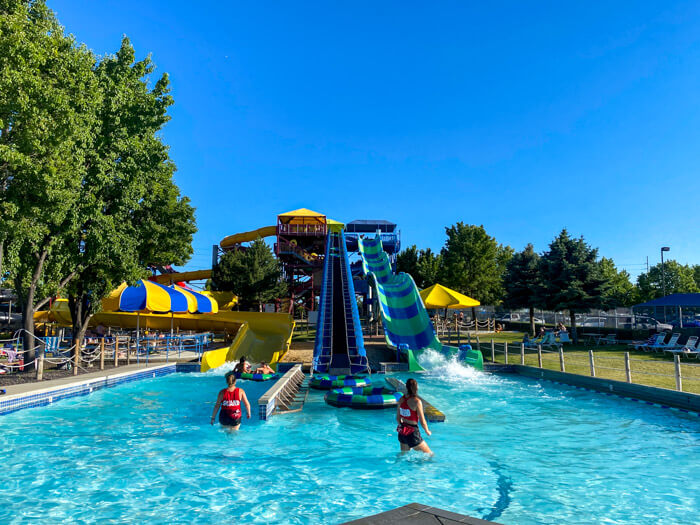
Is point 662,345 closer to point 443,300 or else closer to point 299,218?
point 443,300

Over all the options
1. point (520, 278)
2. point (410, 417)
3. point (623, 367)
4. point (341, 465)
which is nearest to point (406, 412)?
point (410, 417)

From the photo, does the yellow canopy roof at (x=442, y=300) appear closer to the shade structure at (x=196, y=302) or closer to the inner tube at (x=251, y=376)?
the inner tube at (x=251, y=376)

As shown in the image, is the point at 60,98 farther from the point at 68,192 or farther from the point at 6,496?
the point at 6,496

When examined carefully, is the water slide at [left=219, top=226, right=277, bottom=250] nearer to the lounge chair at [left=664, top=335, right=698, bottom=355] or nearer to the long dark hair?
the lounge chair at [left=664, top=335, right=698, bottom=355]

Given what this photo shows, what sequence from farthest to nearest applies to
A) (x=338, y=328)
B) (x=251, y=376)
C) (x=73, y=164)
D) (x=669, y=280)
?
(x=669, y=280), (x=338, y=328), (x=251, y=376), (x=73, y=164)

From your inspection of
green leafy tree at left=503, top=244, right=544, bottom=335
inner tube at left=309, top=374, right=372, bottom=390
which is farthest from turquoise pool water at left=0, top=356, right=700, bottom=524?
green leafy tree at left=503, top=244, right=544, bottom=335

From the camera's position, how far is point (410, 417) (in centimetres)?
753

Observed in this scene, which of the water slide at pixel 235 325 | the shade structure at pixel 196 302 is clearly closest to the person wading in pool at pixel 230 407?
the water slide at pixel 235 325

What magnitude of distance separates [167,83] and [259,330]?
13.4m

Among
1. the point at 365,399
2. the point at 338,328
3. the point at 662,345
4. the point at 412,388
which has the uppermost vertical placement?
the point at 338,328

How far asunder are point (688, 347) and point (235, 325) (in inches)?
872

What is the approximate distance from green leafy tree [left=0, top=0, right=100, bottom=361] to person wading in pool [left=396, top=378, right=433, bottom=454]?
34.9 feet

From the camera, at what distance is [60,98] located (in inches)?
464

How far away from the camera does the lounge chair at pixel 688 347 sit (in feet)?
60.2
